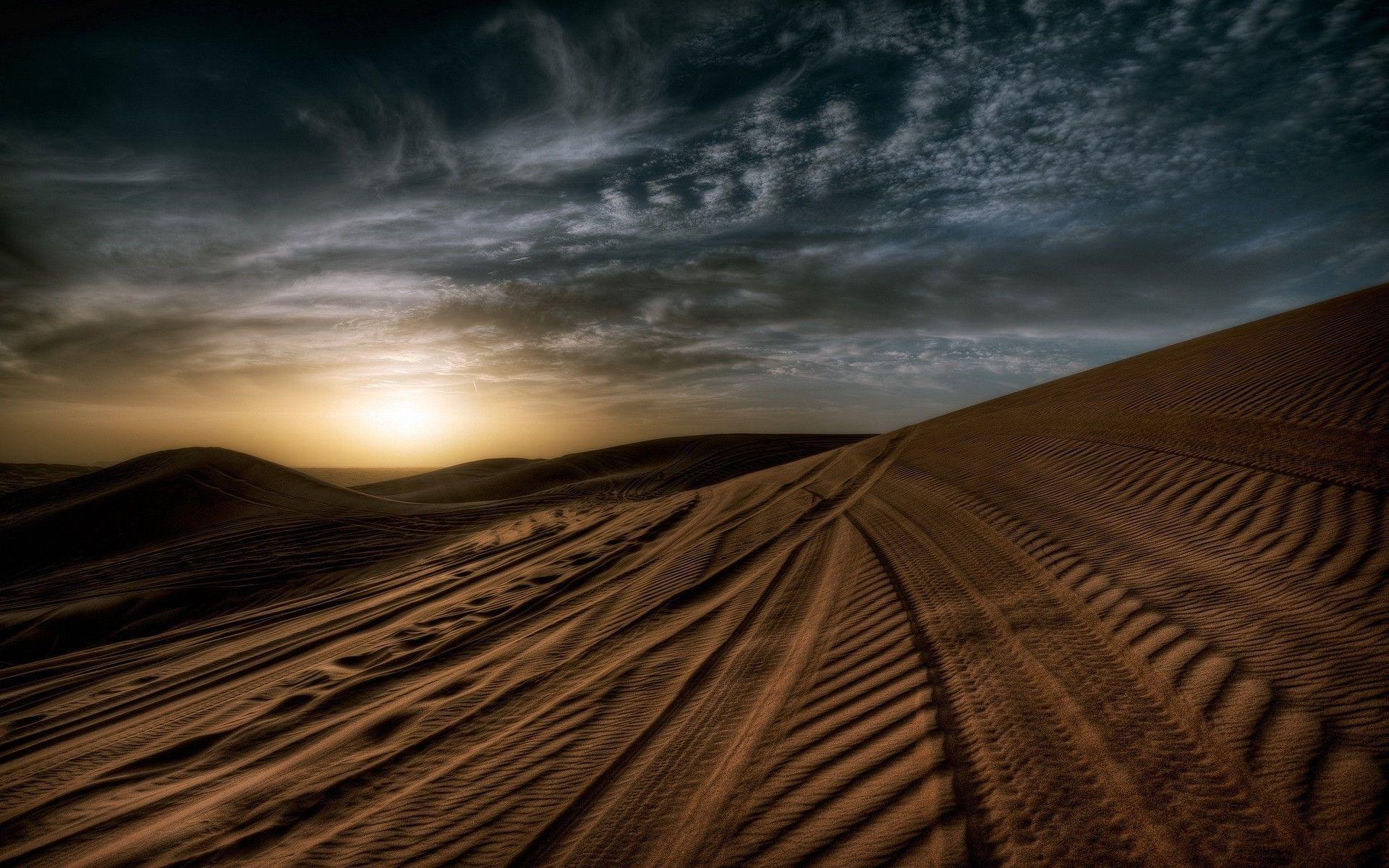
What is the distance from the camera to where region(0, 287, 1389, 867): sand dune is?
233 cm

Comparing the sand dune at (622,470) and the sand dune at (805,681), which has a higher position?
the sand dune at (622,470)

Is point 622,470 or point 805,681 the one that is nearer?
point 805,681

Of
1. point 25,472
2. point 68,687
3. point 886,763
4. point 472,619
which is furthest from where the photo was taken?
point 25,472

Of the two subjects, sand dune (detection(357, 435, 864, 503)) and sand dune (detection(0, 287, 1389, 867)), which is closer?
sand dune (detection(0, 287, 1389, 867))

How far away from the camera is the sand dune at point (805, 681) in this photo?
91.7 inches

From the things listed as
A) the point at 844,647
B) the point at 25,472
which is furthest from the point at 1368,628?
the point at 25,472

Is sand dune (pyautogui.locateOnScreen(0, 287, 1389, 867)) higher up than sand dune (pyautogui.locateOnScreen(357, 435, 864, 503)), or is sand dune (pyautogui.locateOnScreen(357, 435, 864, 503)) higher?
sand dune (pyautogui.locateOnScreen(357, 435, 864, 503))

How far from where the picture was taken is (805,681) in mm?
3490

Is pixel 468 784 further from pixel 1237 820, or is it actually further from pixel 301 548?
pixel 301 548

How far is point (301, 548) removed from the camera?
9.28 m

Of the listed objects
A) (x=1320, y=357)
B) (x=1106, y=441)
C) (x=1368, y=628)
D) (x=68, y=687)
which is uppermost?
(x=1320, y=357)

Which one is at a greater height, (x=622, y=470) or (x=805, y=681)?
(x=622, y=470)

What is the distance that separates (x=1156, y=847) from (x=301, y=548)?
1101 centimetres

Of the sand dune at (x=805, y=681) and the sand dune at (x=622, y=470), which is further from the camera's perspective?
the sand dune at (x=622, y=470)
